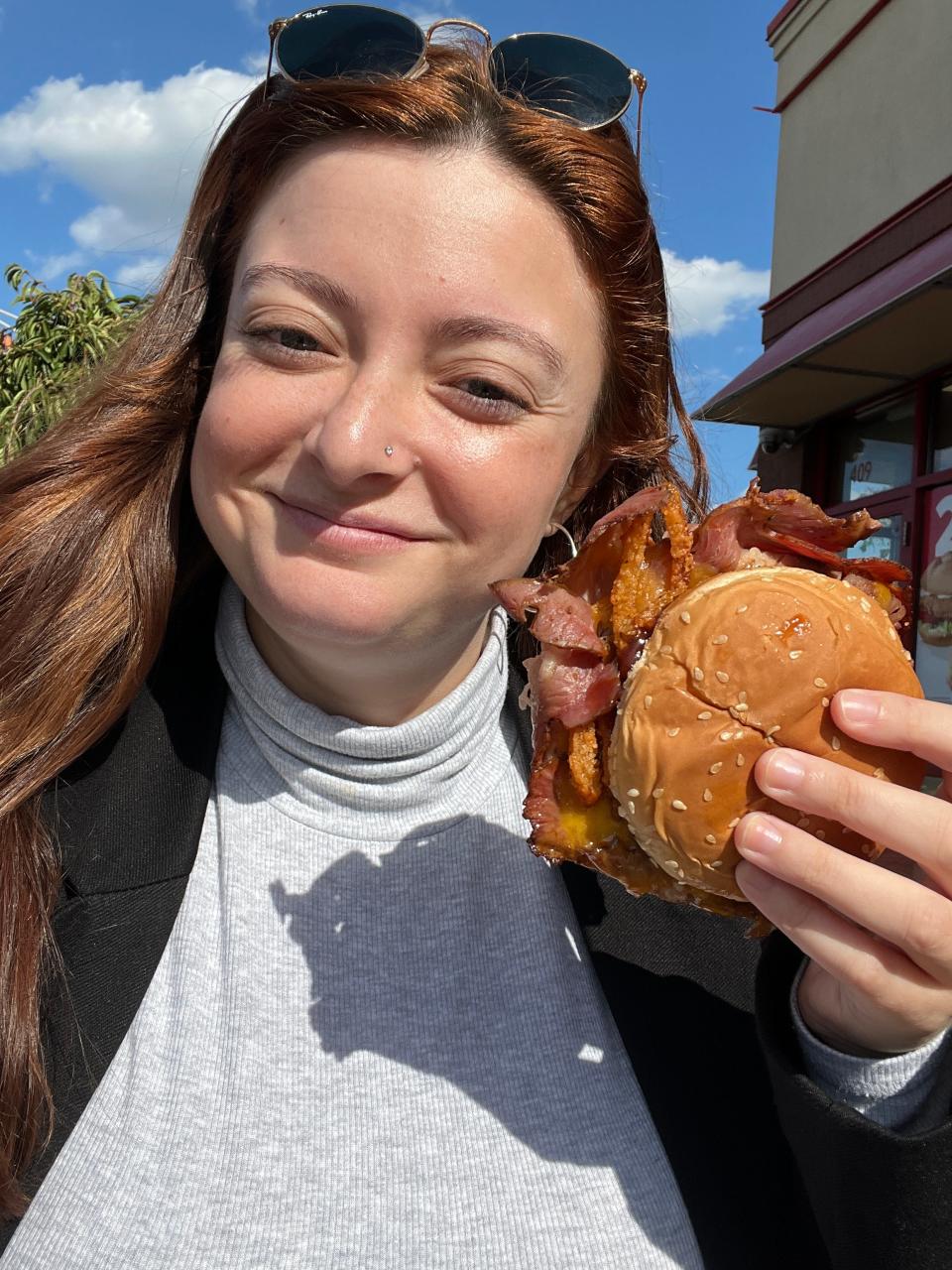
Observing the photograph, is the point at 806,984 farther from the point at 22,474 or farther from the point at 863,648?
the point at 22,474

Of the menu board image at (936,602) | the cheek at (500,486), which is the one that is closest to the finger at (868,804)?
the cheek at (500,486)

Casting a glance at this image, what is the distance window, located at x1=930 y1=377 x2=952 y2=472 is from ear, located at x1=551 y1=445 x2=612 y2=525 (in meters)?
7.17

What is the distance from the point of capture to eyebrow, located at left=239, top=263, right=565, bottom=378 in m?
1.78

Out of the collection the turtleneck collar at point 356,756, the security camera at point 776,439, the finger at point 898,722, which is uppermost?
the finger at point 898,722

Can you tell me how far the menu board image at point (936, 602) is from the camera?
8.23m

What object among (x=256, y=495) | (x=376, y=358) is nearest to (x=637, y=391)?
(x=376, y=358)

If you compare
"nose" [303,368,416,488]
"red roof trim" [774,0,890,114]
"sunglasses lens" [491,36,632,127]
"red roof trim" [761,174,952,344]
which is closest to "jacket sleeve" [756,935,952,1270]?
"nose" [303,368,416,488]

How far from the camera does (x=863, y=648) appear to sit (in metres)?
1.56

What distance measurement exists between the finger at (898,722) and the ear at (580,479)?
38.4 inches

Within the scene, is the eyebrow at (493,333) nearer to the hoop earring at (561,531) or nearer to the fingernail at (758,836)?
the hoop earring at (561,531)

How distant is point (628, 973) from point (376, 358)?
130cm

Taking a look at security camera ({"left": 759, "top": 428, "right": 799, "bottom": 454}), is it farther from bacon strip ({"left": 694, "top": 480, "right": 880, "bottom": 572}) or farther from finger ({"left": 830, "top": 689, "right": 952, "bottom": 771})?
finger ({"left": 830, "top": 689, "right": 952, "bottom": 771})

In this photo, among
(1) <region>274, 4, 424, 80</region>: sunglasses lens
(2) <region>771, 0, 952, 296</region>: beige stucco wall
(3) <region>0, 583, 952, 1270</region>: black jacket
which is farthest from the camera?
(2) <region>771, 0, 952, 296</region>: beige stucco wall

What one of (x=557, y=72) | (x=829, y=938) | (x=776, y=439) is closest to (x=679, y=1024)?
(x=829, y=938)
